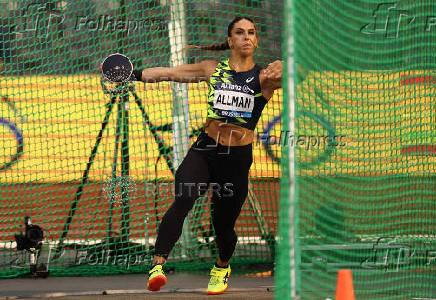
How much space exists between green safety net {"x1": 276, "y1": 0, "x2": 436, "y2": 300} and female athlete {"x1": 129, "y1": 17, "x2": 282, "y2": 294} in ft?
3.39

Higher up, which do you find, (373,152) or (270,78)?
(270,78)

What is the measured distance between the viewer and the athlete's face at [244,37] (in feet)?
21.1

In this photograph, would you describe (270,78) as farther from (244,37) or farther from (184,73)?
(184,73)

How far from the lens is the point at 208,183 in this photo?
6469mm

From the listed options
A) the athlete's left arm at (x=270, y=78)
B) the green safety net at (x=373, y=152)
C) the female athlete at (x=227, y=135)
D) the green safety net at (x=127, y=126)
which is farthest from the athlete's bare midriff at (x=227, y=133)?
the green safety net at (x=127, y=126)

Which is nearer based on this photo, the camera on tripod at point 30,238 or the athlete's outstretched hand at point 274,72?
the athlete's outstretched hand at point 274,72

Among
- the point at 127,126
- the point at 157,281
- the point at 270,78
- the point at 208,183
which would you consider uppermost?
the point at 270,78

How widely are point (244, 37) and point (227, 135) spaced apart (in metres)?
0.78

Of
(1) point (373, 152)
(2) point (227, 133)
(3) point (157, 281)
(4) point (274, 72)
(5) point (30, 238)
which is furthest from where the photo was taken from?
(1) point (373, 152)

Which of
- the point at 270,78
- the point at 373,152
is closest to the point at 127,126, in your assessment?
the point at 373,152

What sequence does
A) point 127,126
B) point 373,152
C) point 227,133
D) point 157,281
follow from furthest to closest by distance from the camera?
point 127,126 → point 373,152 → point 227,133 → point 157,281

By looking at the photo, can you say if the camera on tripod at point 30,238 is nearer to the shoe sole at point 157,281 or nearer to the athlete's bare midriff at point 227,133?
the shoe sole at point 157,281

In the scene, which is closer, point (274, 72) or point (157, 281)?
point (157, 281)

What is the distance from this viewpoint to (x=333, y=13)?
7574 mm
